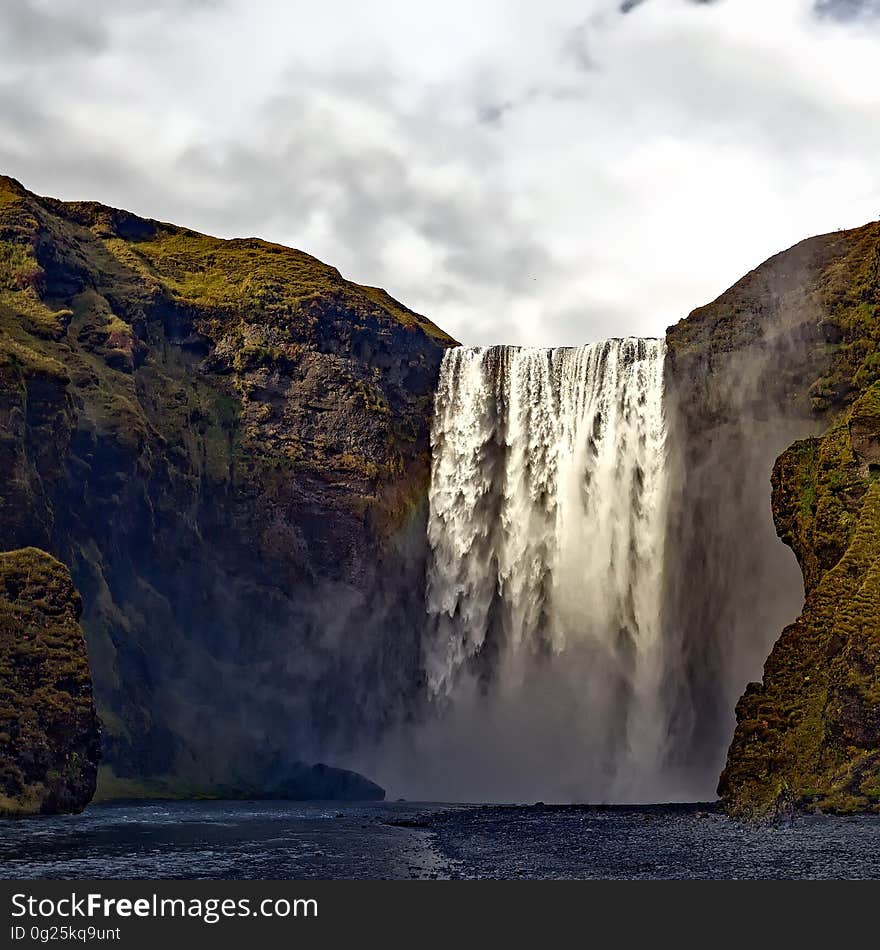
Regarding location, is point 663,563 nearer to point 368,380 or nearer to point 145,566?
point 368,380

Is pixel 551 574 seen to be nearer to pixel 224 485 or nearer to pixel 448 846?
pixel 224 485

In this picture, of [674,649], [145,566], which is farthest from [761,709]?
[145,566]

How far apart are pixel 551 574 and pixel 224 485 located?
84.0 ft

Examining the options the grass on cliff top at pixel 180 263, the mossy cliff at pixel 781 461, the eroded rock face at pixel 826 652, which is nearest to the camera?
the eroded rock face at pixel 826 652

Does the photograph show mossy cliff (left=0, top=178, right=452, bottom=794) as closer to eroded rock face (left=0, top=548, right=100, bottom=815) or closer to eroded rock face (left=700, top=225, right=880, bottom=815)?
eroded rock face (left=0, top=548, right=100, bottom=815)

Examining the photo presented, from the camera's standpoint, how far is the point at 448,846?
4153 cm

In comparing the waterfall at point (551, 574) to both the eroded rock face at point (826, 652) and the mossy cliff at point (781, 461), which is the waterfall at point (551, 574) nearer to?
the mossy cliff at point (781, 461)

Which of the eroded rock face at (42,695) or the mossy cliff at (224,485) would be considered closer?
the eroded rock face at (42,695)

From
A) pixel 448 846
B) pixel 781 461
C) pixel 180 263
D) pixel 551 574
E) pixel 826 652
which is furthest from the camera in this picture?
pixel 180 263

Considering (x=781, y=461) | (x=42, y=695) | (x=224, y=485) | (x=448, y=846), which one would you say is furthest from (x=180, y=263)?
(x=448, y=846)

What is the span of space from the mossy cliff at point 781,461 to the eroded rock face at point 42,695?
30516mm

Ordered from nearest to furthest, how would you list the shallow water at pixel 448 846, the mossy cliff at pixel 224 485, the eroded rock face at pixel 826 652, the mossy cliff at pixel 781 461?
the shallow water at pixel 448 846 < the eroded rock face at pixel 826 652 < the mossy cliff at pixel 781 461 < the mossy cliff at pixel 224 485

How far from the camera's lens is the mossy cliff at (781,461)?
5709 cm

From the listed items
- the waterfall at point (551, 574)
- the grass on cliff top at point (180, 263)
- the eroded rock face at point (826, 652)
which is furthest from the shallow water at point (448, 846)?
the grass on cliff top at point (180, 263)
